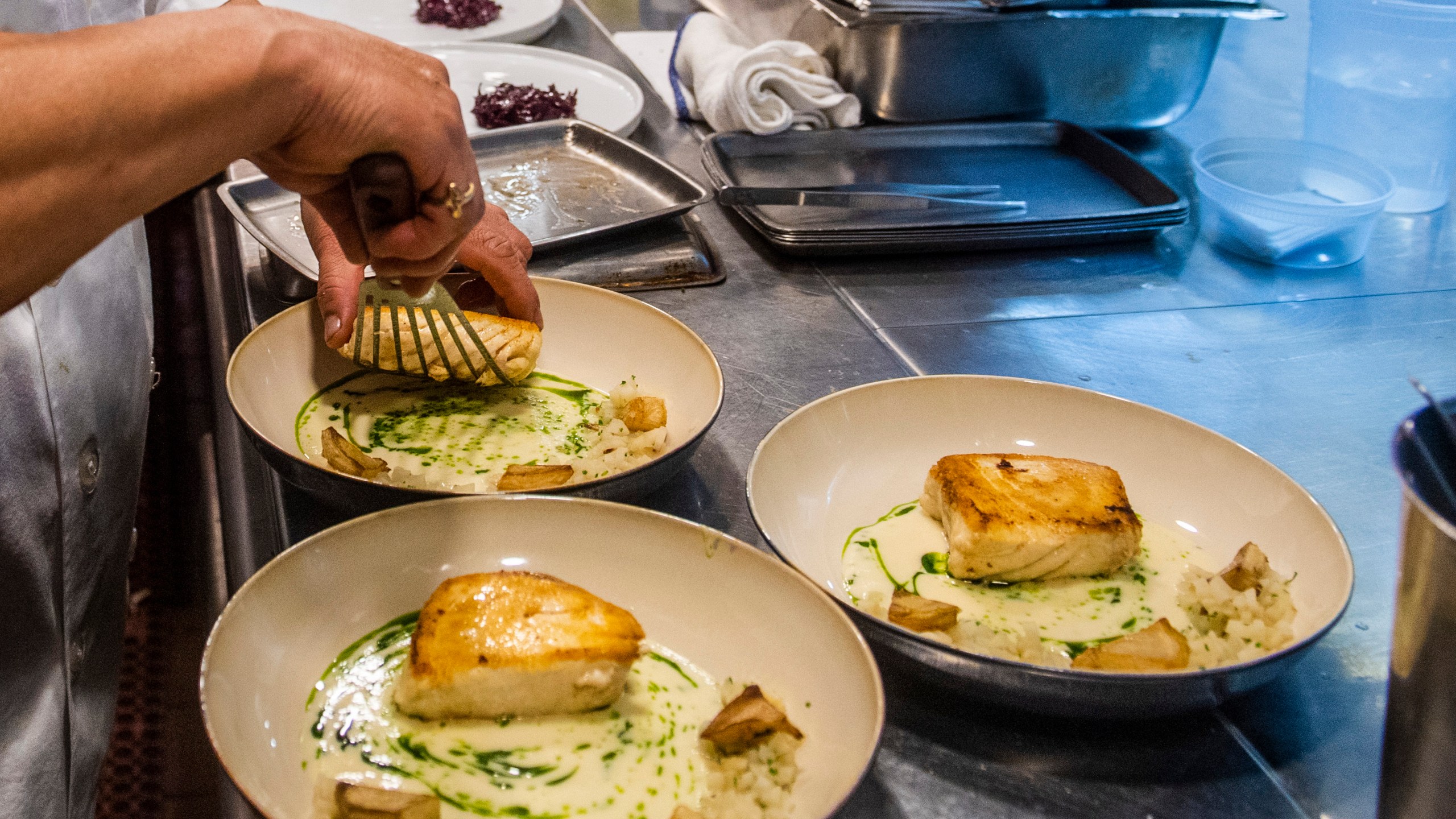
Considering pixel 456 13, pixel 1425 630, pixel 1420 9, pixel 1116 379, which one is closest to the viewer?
pixel 1425 630

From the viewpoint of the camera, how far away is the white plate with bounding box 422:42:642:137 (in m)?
2.46

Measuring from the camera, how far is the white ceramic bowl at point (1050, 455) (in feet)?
2.75

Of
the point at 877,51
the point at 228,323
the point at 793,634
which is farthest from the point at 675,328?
the point at 877,51

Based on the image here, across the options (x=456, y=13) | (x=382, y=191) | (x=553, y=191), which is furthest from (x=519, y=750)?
(x=456, y=13)

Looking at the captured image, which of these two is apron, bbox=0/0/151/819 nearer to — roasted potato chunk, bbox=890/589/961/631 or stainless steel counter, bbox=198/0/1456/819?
stainless steel counter, bbox=198/0/1456/819

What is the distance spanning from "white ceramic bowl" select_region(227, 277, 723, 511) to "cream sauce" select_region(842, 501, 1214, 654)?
22cm

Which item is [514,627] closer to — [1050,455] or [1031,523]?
[1031,523]

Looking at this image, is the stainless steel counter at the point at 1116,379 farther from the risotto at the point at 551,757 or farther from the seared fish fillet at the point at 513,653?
the seared fish fillet at the point at 513,653

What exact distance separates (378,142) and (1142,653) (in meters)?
0.78

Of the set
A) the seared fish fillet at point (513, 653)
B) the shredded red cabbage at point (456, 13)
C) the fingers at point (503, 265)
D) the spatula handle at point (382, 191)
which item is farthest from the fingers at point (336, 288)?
the shredded red cabbage at point (456, 13)

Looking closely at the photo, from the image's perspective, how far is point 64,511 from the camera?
122 cm

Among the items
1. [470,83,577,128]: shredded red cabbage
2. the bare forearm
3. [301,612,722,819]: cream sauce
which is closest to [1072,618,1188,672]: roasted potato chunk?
[301,612,722,819]: cream sauce

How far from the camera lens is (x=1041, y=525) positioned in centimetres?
104

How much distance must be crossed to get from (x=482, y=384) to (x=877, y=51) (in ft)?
4.18
